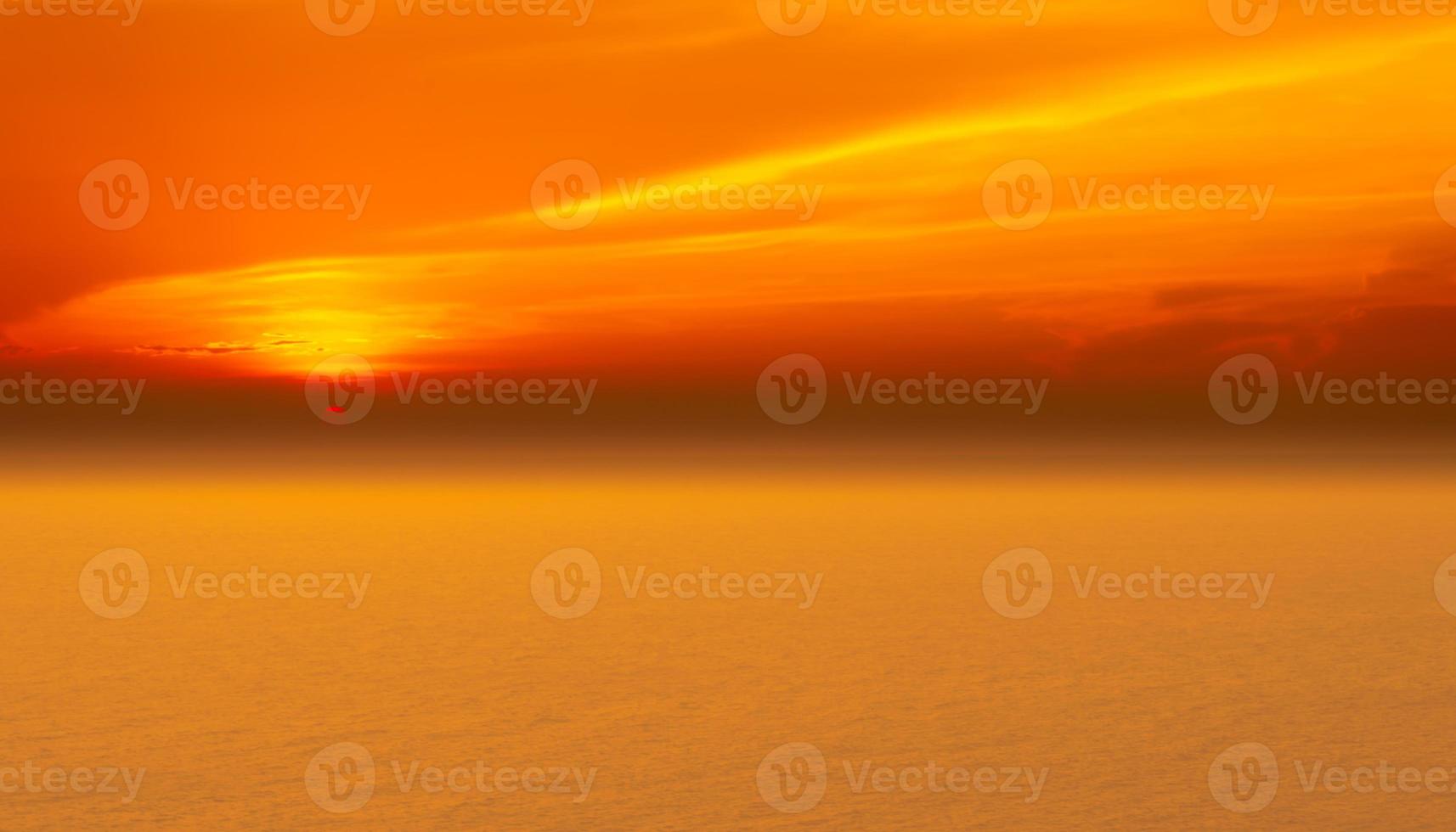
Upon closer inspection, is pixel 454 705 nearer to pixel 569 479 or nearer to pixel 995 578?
pixel 995 578

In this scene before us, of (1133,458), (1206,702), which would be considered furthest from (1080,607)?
(1133,458)

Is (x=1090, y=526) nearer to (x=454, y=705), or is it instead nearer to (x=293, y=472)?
(x=454, y=705)

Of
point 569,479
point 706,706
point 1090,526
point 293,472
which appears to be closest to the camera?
point 706,706

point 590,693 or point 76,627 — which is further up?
point 76,627

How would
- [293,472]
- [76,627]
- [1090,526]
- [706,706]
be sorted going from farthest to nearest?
[293,472] < [1090,526] < [76,627] < [706,706]

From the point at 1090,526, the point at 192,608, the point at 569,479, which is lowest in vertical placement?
the point at 192,608

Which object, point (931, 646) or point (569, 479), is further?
point (569, 479)

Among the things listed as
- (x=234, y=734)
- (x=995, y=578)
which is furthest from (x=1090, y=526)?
(x=234, y=734)
